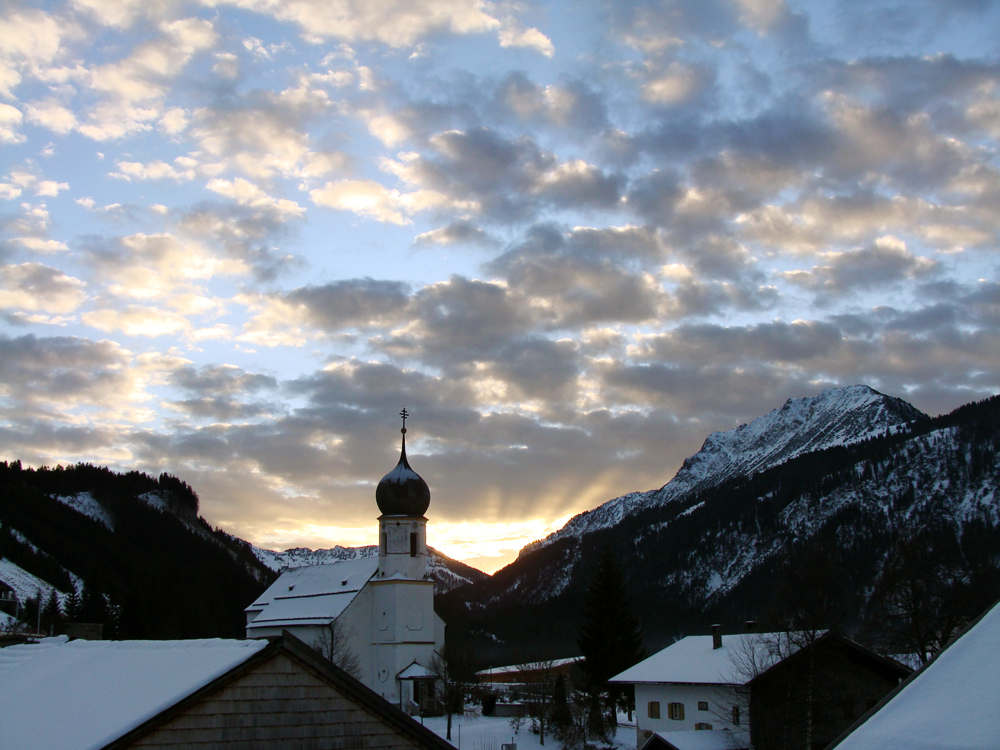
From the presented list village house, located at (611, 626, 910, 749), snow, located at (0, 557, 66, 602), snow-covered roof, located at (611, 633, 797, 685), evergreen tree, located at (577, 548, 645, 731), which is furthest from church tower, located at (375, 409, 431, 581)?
snow, located at (0, 557, 66, 602)

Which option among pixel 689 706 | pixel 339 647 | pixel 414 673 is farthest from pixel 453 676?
pixel 689 706

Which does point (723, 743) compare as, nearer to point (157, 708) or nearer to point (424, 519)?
point (157, 708)

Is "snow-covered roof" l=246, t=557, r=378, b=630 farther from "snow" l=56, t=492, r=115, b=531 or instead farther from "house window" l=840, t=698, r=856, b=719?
"snow" l=56, t=492, r=115, b=531

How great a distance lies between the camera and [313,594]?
79125mm

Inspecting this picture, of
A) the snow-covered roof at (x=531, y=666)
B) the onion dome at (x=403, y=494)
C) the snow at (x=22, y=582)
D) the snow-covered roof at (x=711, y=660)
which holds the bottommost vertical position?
the snow-covered roof at (x=531, y=666)

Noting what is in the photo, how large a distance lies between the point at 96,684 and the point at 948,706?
1359 cm

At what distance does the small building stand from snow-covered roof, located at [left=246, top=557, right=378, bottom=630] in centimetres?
5460

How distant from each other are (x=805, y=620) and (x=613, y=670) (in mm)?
21882

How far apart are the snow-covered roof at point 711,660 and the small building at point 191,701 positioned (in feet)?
77.5

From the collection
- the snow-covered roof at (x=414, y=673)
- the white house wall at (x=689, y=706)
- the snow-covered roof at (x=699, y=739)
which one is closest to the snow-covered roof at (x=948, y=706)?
the snow-covered roof at (x=699, y=739)

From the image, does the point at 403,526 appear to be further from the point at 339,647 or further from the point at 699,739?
the point at 699,739

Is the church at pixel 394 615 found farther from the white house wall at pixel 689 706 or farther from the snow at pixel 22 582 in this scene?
the snow at pixel 22 582

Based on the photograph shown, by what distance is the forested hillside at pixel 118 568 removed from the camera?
103 m

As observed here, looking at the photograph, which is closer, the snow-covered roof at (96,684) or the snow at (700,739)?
the snow-covered roof at (96,684)
